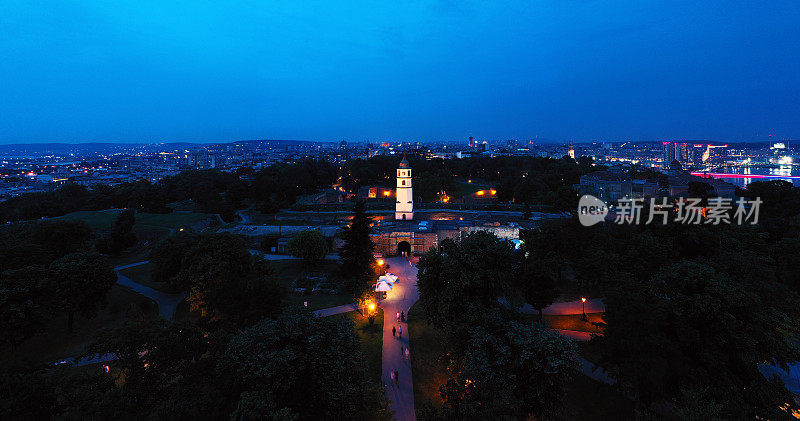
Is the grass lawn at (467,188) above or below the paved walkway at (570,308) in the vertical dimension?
above

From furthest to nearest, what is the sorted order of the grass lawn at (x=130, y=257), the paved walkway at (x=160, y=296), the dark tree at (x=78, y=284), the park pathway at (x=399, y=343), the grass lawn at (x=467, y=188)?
the grass lawn at (x=467, y=188), the grass lawn at (x=130, y=257), the paved walkway at (x=160, y=296), the dark tree at (x=78, y=284), the park pathway at (x=399, y=343)

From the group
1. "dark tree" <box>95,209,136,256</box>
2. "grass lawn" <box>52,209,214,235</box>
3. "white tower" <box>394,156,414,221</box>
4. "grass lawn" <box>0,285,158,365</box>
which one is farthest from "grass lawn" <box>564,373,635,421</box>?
"grass lawn" <box>52,209,214,235</box>

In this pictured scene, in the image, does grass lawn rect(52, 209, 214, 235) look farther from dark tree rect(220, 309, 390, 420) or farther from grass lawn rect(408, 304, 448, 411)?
dark tree rect(220, 309, 390, 420)

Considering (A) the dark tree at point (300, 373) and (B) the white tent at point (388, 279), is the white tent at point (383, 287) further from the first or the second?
(A) the dark tree at point (300, 373)

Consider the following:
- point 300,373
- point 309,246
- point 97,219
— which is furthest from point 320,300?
point 97,219

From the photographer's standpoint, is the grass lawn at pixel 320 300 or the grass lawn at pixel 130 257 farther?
the grass lawn at pixel 130 257

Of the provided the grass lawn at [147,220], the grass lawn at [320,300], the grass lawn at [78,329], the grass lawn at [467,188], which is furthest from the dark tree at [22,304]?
the grass lawn at [467,188]
